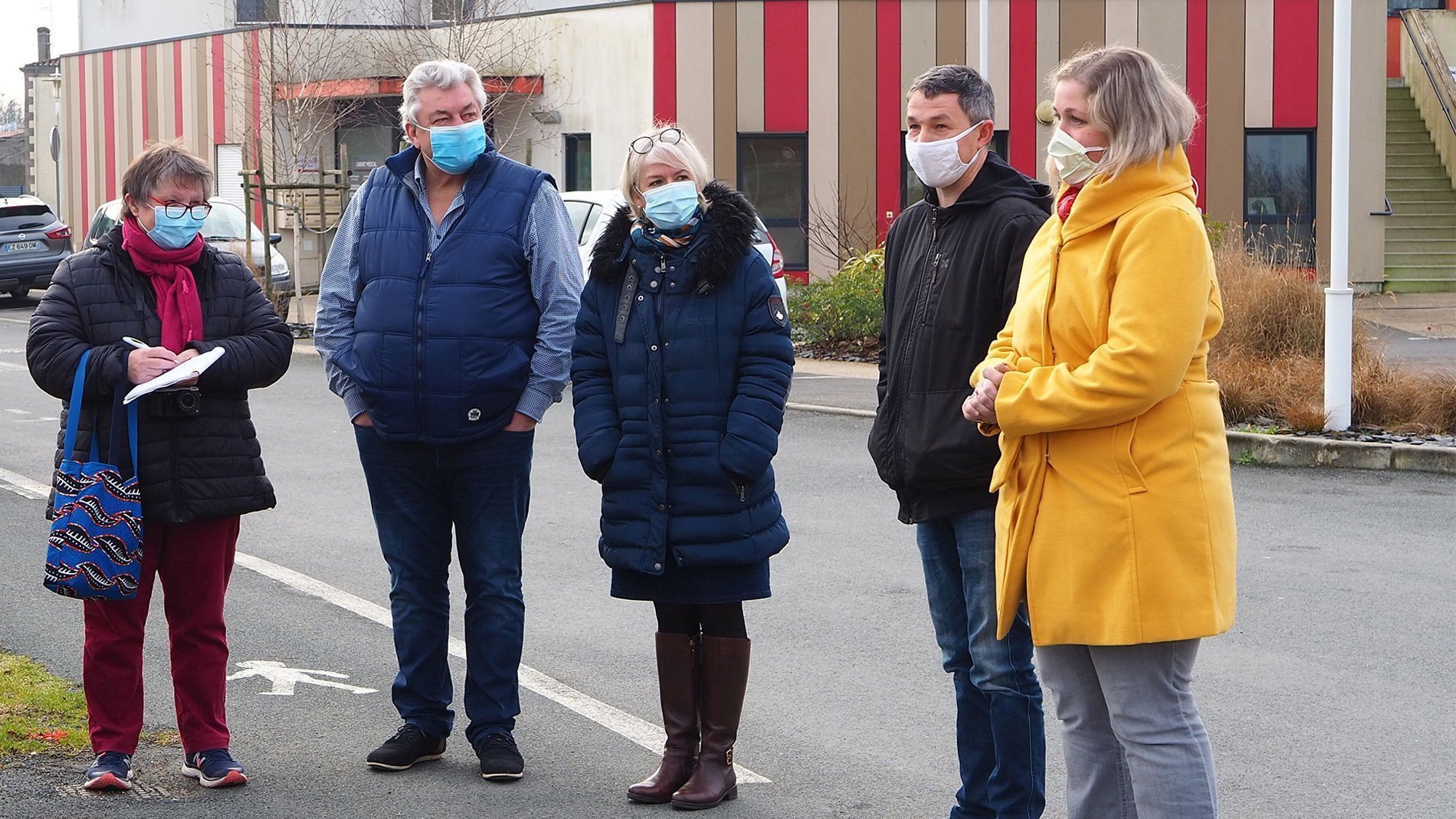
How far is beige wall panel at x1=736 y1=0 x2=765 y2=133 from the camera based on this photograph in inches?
1035

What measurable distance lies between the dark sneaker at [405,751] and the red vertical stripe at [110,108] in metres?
34.1

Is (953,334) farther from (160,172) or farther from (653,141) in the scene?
(160,172)

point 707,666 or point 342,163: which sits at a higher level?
point 342,163

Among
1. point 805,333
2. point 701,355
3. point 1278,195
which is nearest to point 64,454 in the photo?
point 701,355

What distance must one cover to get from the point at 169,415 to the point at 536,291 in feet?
3.78

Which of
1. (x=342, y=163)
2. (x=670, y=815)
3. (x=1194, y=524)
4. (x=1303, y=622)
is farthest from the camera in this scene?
(x=342, y=163)

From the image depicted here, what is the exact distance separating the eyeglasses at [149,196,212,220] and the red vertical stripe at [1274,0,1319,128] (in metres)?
23.9

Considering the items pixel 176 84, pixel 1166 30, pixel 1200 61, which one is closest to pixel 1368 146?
pixel 1200 61

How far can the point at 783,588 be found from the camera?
25.6 feet

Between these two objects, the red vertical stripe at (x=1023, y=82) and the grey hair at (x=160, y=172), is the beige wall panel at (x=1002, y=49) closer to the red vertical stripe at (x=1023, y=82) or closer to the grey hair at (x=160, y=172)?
the red vertical stripe at (x=1023, y=82)

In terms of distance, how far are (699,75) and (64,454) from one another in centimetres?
2199

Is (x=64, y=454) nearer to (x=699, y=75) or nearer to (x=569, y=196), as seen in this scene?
(x=569, y=196)

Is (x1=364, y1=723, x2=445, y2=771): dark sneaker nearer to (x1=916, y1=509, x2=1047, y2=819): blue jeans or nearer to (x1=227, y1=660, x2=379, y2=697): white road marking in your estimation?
(x1=227, y1=660, x2=379, y2=697): white road marking

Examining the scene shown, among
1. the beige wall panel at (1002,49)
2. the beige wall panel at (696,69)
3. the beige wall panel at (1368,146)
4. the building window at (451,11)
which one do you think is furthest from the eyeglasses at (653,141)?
the building window at (451,11)
